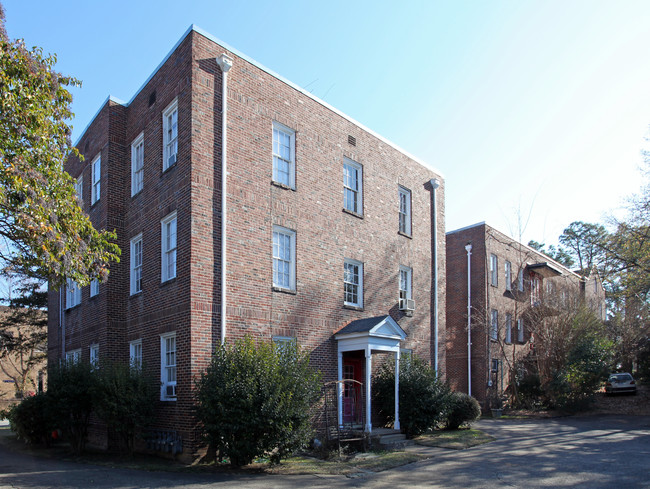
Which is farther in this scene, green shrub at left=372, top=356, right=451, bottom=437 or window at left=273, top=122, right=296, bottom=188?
green shrub at left=372, top=356, right=451, bottom=437

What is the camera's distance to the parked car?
105 ft

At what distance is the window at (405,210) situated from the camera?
68.3 ft

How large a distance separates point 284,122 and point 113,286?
742cm

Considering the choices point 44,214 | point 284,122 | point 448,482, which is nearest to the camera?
point 44,214

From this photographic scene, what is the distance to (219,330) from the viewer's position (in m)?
13.7

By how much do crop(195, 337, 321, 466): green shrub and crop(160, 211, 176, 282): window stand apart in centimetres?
346

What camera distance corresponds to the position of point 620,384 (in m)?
32.2

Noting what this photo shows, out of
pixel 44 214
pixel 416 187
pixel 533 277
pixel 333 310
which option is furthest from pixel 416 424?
pixel 533 277

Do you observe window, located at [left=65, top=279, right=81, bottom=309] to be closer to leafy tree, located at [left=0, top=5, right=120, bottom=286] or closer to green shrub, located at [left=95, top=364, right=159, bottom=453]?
green shrub, located at [left=95, top=364, right=159, bottom=453]

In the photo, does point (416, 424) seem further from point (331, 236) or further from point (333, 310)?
point (331, 236)

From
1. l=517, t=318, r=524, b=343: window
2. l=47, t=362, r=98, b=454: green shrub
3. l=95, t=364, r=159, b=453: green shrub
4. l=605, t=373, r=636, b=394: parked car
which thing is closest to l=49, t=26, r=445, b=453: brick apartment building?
l=95, t=364, r=159, b=453: green shrub

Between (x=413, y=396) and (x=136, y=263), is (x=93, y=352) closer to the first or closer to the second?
(x=136, y=263)

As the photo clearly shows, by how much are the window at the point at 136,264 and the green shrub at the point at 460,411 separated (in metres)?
11.1

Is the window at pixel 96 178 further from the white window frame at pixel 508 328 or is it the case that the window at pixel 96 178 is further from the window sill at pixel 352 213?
the white window frame at pixel 508 328
